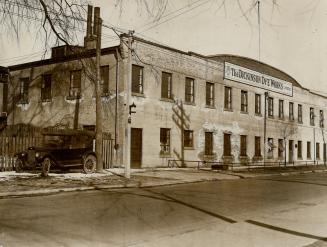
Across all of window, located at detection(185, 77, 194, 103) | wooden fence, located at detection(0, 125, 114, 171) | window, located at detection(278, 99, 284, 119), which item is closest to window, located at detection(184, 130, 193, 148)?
window, located at detection(185, 77, 194, 103)

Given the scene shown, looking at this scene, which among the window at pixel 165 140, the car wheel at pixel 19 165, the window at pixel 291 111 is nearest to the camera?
the car wheel at pixel 19 165

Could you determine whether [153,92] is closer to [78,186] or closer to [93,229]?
[78,186]

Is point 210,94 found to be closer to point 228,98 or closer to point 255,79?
point 228,98

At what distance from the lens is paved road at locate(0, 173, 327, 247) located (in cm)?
682

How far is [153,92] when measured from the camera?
1025 inches

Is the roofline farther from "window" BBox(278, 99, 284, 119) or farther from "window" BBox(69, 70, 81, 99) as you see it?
"window" BBox(278, 99, 284, 119)

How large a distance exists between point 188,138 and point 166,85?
3973 mm

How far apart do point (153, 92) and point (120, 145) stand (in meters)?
4.16

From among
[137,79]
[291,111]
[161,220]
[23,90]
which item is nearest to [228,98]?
[137,79]

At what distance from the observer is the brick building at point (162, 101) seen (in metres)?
24.9

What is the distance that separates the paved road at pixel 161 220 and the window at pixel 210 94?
18192 mm

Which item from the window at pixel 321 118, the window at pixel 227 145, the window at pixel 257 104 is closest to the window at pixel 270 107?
the window at pixel 257 104

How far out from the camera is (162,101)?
26672 millimetres

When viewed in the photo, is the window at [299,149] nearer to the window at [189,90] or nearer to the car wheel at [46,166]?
the window at [189,90]
